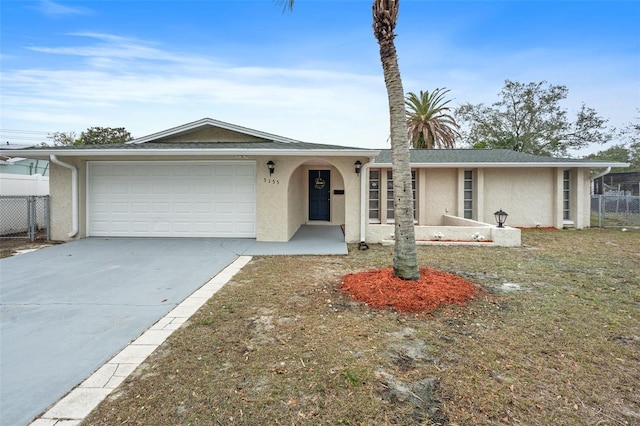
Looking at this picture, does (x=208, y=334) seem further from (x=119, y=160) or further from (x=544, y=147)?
(x=544, y=147)

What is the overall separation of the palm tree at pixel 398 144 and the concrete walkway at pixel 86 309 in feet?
10.7

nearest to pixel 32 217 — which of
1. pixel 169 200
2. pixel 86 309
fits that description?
pixel 169 200

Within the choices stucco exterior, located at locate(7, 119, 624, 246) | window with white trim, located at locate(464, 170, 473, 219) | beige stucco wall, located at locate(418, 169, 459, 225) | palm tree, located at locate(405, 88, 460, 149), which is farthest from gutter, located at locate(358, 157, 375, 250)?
palm tree, located at locate(405, 88, 460, 149)

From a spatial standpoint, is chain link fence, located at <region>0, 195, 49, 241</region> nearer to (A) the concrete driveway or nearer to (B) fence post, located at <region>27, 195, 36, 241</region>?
(B) fence post, located at <region>27, 195, 36, 241</region>

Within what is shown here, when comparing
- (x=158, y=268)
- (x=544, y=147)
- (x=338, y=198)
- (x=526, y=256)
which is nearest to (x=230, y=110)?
(x=338, y=198)

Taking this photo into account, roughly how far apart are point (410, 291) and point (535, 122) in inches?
1110

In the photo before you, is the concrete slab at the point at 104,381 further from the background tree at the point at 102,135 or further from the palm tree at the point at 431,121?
the background tree at the point at 102,135

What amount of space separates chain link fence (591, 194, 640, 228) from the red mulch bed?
1295 centimetres

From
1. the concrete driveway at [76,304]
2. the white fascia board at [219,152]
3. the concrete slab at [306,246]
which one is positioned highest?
the white fascia board at [219,152]

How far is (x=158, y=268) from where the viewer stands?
20.7 ft

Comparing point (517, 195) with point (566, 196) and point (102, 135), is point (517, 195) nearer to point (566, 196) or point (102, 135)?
point (566, 196)

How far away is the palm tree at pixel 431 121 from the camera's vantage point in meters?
25.4

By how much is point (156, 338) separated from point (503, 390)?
334 cm

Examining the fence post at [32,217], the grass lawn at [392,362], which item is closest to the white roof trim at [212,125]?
the fence post at [32,217]
